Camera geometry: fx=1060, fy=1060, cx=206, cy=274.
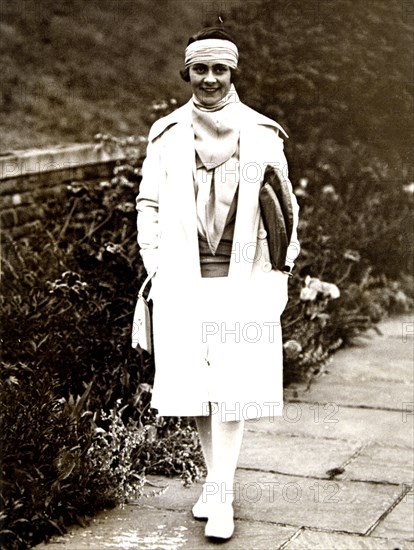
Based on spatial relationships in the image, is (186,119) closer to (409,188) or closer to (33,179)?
(33,179)

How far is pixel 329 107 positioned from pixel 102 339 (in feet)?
14.1

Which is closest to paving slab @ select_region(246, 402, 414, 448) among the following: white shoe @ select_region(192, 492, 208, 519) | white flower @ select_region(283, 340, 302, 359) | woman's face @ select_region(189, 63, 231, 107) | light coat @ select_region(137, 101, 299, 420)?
white flower @ select_region(283, 340, 302, 359)

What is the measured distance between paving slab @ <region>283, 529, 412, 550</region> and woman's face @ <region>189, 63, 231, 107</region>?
1.78 metres

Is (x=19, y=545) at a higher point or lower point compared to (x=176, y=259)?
lower

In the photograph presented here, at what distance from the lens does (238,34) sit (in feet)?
30.1

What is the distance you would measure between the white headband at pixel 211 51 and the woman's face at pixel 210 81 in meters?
0.03

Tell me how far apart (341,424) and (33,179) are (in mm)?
2596

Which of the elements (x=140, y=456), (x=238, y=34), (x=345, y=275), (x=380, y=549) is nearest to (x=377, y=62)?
(x=238, y=34)

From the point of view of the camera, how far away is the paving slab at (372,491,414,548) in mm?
4316

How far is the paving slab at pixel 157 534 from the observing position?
4227 mm

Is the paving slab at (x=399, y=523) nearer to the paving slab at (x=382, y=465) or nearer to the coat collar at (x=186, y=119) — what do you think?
the paving slab at (x=382, y=465)

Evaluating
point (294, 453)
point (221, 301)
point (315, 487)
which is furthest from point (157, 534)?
point (294, 453)

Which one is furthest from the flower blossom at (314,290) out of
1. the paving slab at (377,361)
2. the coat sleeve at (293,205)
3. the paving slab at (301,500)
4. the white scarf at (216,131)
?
the white scarf at (216,131)

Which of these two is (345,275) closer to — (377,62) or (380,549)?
(377,62)
